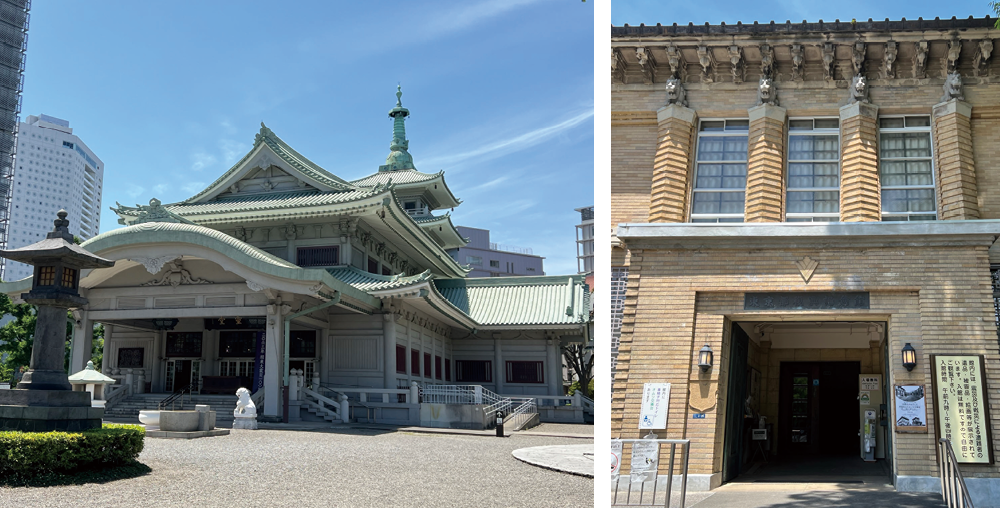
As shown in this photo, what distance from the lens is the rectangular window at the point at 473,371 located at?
29.9m

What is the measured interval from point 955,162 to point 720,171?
3.64 m

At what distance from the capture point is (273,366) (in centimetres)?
1961

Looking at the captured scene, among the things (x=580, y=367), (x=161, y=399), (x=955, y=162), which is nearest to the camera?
(x=955, y=162)

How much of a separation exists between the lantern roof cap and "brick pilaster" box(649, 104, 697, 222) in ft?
30.3

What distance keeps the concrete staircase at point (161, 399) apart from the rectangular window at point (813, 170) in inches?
570

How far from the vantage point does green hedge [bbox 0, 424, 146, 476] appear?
987 centimetres

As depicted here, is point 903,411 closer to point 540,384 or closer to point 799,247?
point 799,247

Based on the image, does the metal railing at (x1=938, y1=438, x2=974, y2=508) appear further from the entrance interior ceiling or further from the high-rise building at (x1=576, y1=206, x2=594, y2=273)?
the high-rise building at (x1=576, y1=206, x2=594, y2=273)

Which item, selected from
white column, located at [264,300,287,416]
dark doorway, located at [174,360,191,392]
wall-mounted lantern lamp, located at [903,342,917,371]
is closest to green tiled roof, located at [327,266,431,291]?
white column, located at [264,300,287,416]

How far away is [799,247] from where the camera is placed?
1241cm

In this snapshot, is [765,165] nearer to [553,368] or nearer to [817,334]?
[817,334]

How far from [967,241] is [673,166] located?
4583mm

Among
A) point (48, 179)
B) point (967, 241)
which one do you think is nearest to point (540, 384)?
point (967, 241)

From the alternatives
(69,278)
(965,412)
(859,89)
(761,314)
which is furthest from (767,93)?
(69,278)
